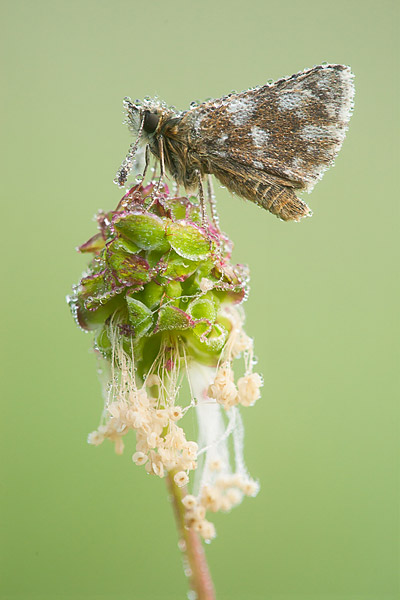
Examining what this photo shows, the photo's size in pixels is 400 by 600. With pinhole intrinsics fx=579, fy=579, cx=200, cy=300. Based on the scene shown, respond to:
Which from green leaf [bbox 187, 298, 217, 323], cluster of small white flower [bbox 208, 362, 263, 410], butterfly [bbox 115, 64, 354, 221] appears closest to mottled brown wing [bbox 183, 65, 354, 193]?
butterfly [bbox 115, 64, 354, 221]

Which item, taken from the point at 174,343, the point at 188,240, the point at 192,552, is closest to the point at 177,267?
the point at 188,240

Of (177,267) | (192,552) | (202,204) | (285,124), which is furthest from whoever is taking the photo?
(285,124)

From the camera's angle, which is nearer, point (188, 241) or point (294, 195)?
point (188, 241)

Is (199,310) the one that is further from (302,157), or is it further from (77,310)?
(302,157)

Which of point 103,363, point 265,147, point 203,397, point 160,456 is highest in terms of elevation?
point 265,147

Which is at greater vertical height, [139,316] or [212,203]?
[212,203]

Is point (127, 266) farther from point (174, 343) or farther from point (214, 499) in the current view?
point (214, 499)

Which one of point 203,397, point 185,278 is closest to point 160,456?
point 203,397

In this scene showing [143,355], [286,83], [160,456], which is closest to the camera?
[160,456]
